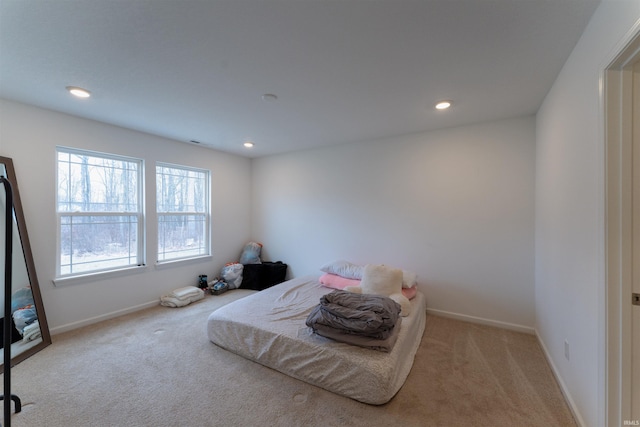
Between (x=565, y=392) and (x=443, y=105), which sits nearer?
(x=565, y=392)

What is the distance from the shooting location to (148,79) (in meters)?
2.03

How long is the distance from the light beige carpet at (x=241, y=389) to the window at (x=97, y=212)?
2.95ft

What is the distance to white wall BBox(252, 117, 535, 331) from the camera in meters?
2.81

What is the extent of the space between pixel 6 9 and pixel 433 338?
3969 mm

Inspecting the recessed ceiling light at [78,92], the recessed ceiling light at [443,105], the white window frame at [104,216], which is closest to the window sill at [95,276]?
the white window frame at [104,216]

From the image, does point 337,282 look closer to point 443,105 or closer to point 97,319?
point 443,105

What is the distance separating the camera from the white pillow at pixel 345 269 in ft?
11.0

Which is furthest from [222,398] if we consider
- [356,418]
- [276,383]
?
[356,418]

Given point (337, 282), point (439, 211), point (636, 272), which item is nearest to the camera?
point (636, 272)

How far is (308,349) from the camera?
1.96 m

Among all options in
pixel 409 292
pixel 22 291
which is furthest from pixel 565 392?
pixel 22 291

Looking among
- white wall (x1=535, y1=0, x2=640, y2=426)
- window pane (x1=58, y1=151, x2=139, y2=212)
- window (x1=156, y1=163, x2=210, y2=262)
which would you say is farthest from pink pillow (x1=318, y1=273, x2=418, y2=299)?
window pane (x1=58, y1=151, x2=139, y2=212)

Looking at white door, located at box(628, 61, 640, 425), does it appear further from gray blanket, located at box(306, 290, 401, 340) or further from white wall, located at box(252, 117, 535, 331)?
white wall, located at box(252, 117, 535, 331)

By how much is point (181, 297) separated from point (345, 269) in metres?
2.34
